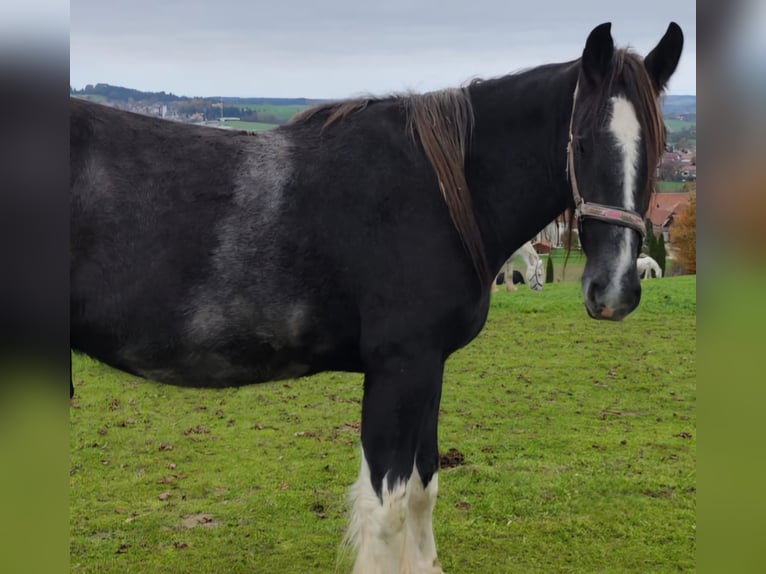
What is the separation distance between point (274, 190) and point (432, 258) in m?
0.75

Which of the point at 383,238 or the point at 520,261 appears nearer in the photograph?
the point at 383,238

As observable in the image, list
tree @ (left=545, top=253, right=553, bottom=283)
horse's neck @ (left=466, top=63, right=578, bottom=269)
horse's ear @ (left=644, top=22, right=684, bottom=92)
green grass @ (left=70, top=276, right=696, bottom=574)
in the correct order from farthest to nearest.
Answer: tree @ (left=545, top=253, right=553, bottom=283)
green grass @ (left=70, top=276, right=696, bottom=574)
horse's neck @ (left=466, top=63, right=578, bottom=269)
horse's ear @ (left=644, top=22, right=684, bottom=92)

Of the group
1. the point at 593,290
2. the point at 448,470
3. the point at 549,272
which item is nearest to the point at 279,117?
the point at 593,290

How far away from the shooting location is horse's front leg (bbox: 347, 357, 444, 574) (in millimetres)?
2918

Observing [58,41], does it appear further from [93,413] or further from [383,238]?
[93,413]

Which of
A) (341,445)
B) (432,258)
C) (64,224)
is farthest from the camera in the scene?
(341,445)

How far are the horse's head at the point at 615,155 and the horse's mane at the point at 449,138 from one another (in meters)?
0.47

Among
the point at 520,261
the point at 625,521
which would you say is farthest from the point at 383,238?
the point at 520,261

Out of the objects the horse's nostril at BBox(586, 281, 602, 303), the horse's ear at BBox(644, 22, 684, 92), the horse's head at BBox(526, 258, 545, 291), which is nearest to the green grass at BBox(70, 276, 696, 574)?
the horse's nostril at BBox(586, 281, 602, 303)

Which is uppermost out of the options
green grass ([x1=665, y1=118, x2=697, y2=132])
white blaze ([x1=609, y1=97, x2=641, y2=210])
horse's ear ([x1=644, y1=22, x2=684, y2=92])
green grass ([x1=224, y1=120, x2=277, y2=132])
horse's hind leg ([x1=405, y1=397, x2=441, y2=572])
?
horse's ear ([x1=644, y1=22, x2=684, y2=92])

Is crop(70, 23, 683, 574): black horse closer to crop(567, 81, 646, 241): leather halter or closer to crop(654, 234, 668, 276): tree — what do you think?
crop(567, 81, 646, 241): leather halter

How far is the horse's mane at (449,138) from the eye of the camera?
293cm

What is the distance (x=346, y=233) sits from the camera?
294cm

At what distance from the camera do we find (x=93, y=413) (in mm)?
6773
